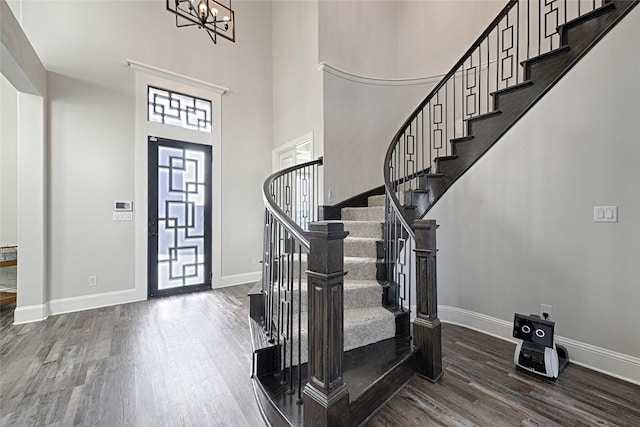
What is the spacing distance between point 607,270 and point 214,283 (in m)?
4.73

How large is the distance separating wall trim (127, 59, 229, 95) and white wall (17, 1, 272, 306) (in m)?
0.11

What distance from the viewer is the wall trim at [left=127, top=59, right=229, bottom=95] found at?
4023 mm

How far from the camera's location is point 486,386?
6.47 feet

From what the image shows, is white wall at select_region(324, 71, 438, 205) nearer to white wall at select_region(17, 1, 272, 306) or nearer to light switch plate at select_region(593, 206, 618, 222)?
white wall at select_region(17, 1, 272, 306)

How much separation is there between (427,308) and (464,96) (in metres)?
3.56

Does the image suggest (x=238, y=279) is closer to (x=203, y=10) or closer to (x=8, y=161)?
(x=8, y=161)

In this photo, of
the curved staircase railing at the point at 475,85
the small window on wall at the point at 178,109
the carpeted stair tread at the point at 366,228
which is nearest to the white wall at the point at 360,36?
the curved staircase railing at the point at 475,85

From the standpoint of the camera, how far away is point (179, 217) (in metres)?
4.38

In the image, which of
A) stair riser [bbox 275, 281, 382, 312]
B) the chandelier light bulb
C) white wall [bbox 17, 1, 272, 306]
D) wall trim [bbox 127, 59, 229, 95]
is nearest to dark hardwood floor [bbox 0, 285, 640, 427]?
stair riser [bbox 275, 281, 382, 312]

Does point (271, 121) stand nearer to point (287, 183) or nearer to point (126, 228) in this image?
point (287, 183)

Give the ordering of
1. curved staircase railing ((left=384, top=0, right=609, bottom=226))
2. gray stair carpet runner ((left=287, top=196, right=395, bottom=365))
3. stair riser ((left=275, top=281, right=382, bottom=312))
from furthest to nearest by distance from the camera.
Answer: curved staircase railing ((left=384, top=0, right=609, bottom=226))
stair riser ((left=275, top=281, right=382, bottom=312))
gray stair carpet runner ((left=287, top=196, right=395, bottom=365))

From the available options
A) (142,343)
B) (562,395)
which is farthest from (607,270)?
(142,343)

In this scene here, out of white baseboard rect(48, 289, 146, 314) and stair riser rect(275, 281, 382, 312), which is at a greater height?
stair riser rect(275, 281, 382, 312)

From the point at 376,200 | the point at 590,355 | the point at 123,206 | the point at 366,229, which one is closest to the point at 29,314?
the point at 123,206
